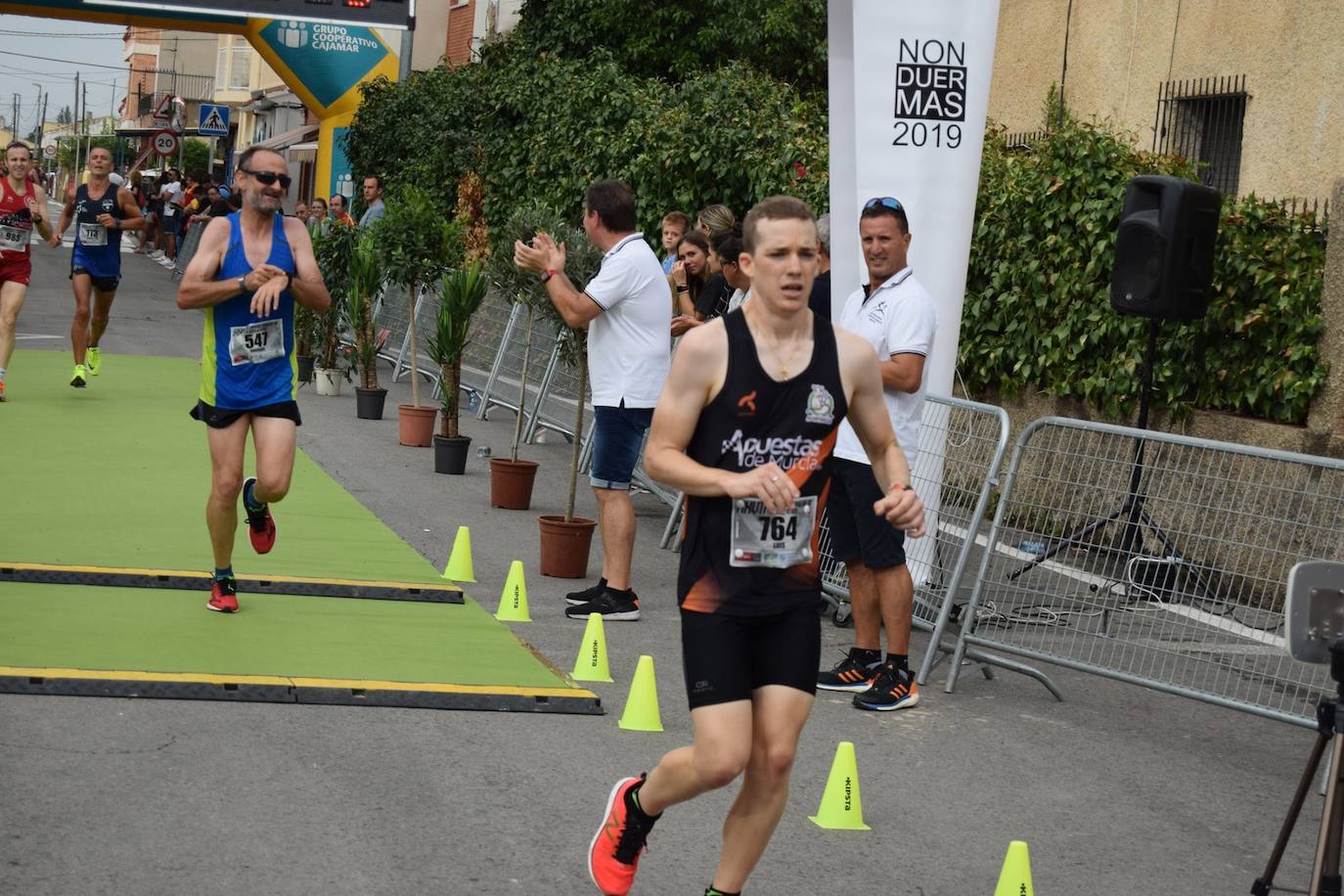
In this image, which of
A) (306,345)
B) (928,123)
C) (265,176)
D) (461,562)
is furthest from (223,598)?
(306,345)

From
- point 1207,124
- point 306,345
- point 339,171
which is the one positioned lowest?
point 306,345

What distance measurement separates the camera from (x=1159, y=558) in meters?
7.49

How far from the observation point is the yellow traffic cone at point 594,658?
7.61 meters

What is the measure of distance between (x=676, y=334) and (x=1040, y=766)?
5.39 metres

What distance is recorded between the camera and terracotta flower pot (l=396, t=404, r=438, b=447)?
1515 cm

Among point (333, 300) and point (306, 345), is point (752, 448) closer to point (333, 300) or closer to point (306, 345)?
point (333, 300)

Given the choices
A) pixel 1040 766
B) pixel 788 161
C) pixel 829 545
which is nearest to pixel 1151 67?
pixel 788 161

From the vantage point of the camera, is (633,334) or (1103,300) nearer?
(633,334)

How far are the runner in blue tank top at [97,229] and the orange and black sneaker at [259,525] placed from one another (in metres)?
8.07

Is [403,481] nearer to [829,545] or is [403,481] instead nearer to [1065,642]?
[829,545]

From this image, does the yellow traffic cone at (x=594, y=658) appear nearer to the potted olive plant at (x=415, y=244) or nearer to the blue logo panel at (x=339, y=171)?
the potted olive plant at (x=415, y=244)

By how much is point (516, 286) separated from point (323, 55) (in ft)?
78.8

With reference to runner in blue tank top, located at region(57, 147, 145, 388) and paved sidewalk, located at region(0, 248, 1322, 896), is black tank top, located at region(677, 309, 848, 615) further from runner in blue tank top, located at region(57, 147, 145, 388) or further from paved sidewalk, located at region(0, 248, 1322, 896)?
runner in blue tank top, located at region(57, 147, 145, 388)

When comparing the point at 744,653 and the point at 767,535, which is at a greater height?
the point at 767,535
